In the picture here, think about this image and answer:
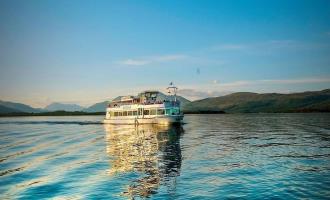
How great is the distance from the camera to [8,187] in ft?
76.1

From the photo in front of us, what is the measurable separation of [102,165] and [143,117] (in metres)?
67.7

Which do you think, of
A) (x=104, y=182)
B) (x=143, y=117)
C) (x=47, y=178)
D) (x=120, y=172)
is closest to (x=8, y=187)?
(x=47, y=178)

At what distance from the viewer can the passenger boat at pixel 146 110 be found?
90.8 meters

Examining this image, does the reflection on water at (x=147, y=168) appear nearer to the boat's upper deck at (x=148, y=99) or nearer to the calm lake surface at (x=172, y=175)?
the calm lake surface at (x=172, y=175)

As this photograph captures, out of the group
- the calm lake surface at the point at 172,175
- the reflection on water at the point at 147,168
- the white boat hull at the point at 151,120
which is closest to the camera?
the calm lake surface at the point at 172,175

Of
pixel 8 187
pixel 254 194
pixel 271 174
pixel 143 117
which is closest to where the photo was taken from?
pixel 254 194

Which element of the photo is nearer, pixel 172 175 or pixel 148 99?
pixel 172 175

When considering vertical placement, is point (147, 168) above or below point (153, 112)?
below

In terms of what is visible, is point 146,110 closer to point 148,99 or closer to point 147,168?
point 148,99

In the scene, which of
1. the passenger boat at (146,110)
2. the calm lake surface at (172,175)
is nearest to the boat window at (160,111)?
the passenger boat at (146,110)

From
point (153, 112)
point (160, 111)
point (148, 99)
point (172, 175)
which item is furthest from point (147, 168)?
point (148, 99)

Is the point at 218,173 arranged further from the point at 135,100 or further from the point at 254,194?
the point at 135,100

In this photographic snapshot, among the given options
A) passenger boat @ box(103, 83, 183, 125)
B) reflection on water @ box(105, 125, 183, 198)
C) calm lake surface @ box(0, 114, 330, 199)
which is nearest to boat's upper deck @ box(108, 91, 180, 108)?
passenger boat @ box(103, 83, 183, 125)

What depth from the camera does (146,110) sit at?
9831cm
